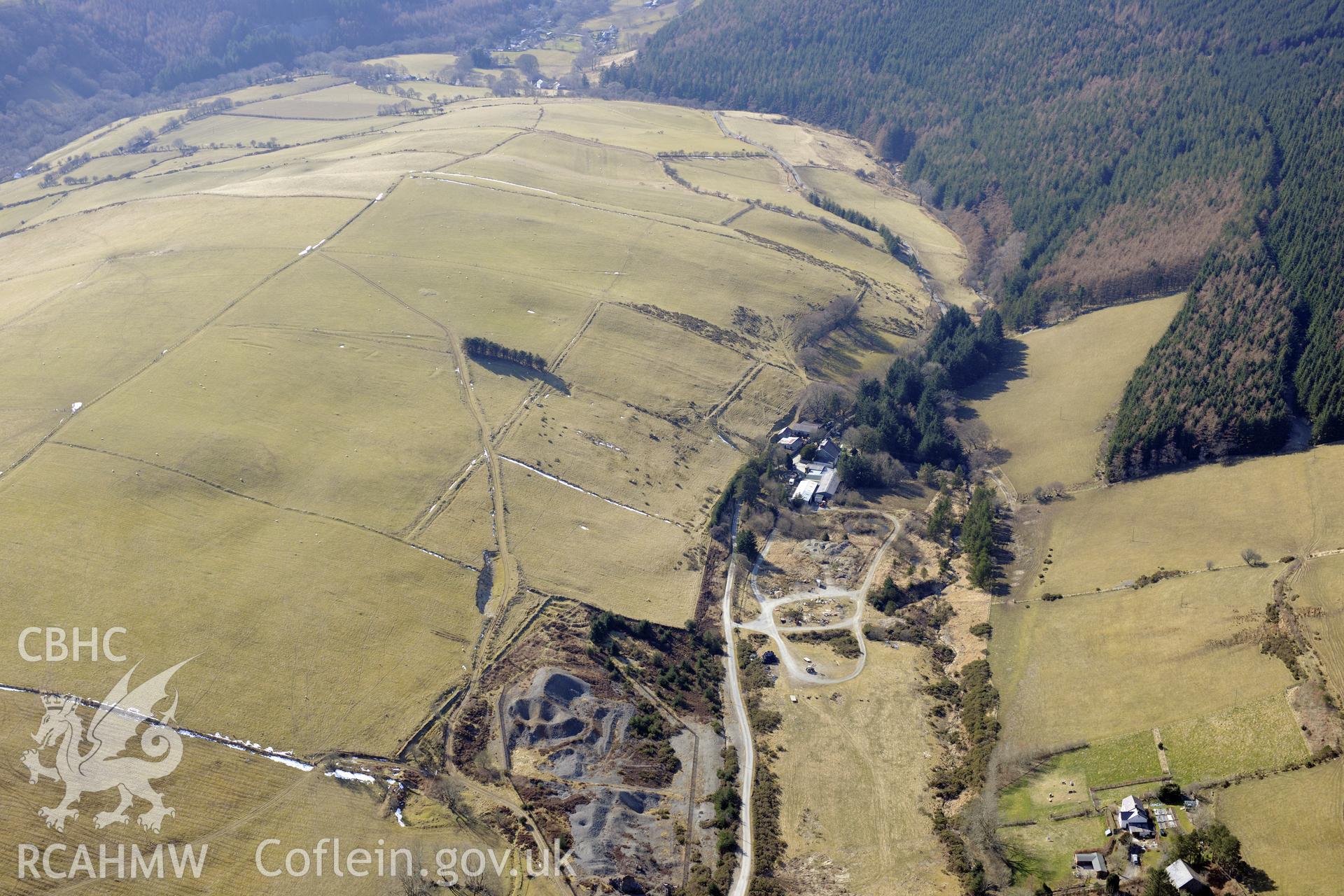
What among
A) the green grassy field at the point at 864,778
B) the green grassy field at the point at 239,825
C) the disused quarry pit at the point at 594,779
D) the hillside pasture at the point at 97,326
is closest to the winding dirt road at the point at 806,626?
Result: the green grassy field at the point at 864,778

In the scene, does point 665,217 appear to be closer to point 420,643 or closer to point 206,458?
point 206,458

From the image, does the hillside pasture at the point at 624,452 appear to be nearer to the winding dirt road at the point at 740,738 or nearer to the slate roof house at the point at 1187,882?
the winding dirt road at the point at 740,738

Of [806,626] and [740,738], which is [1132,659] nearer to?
[806,626]

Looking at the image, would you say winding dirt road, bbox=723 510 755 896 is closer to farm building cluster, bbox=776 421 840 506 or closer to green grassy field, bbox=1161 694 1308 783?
farm building cluster, bbox=776 421 840 506

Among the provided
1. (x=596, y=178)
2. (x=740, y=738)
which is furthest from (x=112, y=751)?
(x=596, y=178)

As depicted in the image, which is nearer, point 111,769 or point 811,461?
point 111,769

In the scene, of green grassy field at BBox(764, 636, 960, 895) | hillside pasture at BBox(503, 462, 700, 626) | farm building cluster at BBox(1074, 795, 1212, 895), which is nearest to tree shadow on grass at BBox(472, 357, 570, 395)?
hillside pasture at BBox(503, 462, 700, 626)
